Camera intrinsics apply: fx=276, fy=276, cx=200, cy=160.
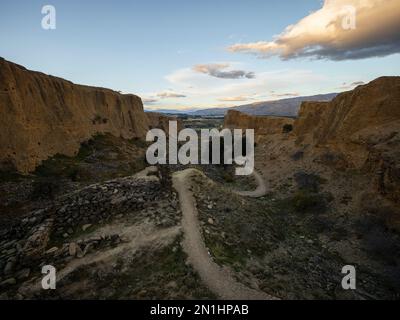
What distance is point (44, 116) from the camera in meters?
34.1

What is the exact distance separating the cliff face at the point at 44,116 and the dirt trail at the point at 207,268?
18707 mm

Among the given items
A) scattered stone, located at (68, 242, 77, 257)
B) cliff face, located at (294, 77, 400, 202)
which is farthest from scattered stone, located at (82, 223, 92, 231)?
cliff face, located at (294, 77, 400, 202)

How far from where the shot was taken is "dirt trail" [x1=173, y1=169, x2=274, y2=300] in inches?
451

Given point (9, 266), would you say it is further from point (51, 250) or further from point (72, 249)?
point (72, 249)

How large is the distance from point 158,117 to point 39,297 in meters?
76.7

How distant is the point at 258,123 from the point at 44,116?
52.0 m

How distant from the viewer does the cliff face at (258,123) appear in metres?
64.6

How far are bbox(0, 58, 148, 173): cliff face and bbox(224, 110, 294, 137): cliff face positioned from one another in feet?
113

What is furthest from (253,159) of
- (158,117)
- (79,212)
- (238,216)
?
(158,117)

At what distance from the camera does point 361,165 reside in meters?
26.5

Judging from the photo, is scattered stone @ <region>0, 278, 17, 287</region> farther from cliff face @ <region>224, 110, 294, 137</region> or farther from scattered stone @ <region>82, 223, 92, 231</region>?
cliff face @ <region>224, 110, 294, 137</region>

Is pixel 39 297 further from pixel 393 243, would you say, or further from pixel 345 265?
pixel 393 243

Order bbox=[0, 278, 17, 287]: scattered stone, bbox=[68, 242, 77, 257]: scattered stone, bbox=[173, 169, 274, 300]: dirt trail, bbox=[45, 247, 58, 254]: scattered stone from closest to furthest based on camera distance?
bbox=[173, 169, 274, 300]: dirt trail < bbox=[0, 278, 17, 287]: scattered stone < bbox=[68, 242, 77, 257]: scattered stone < bbox=[45, 247, 58, 254]: scattered stone
